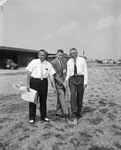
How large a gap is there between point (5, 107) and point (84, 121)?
2.71 m

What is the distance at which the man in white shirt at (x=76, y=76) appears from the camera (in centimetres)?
376

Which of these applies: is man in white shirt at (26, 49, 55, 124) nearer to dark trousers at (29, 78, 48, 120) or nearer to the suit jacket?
dark trousers at (29, 78, 48, 120)

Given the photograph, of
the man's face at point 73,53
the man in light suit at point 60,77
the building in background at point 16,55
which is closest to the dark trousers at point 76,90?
the man in light suit at point 60,77

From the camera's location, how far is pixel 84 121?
148 inches

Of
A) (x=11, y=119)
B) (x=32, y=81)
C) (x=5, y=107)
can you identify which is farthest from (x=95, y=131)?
(x=5, y=107)

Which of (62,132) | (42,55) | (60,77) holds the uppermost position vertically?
Result: (42,55)

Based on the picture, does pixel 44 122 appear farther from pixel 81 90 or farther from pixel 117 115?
pixel 117 115

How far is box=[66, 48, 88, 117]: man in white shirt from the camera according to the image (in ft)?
12.3

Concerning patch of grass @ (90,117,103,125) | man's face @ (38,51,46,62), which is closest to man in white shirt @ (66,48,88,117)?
patch of grass @ (90,117,103,125)

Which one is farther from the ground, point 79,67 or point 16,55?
point 16,55

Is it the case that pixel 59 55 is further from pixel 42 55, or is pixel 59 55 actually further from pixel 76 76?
pixel 76 76

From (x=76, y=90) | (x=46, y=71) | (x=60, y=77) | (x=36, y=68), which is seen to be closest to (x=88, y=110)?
(x=76, y=90)

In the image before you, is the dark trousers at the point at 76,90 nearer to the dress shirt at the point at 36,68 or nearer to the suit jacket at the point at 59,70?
the suit jacket at the point at 59,70

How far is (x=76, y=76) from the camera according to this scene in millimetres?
3791
